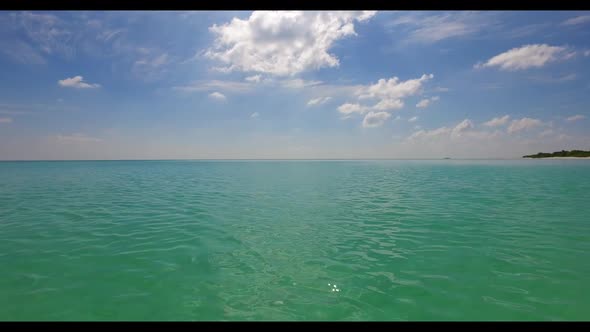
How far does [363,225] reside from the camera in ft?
45.3

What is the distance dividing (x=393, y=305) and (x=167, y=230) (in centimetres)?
1106

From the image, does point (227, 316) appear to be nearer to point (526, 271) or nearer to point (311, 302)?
point (311, 302)

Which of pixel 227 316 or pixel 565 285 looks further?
pixel 565 285
